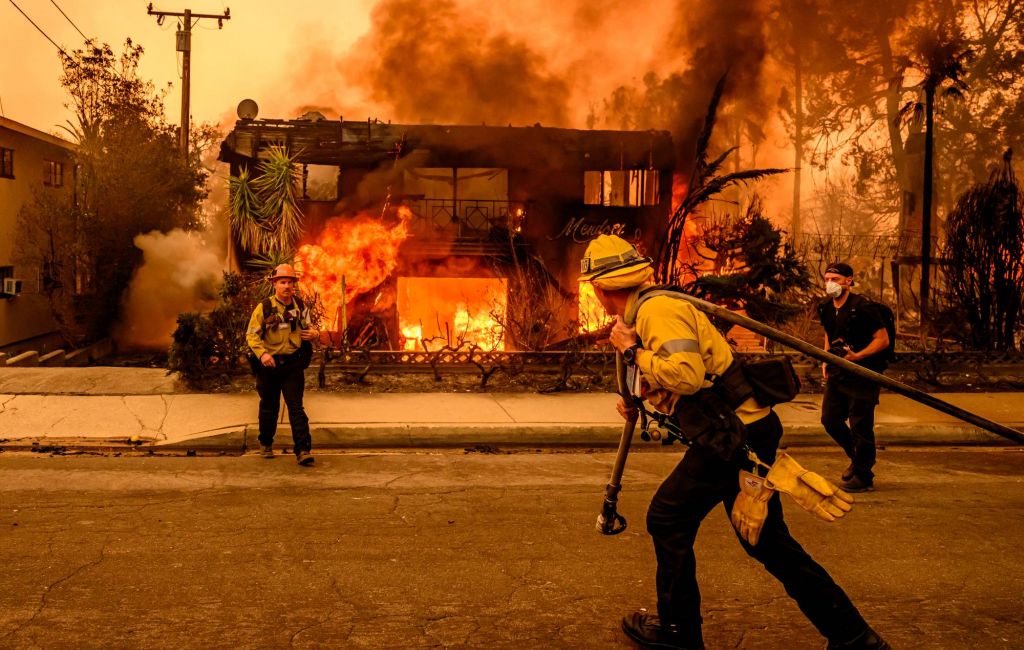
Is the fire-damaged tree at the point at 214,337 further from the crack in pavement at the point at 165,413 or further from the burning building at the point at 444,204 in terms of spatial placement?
the burning building at the point at 444,204

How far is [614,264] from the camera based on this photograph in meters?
4.02

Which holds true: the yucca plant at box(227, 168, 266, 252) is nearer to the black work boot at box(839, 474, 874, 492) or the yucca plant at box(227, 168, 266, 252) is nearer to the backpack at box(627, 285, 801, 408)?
the black work boot at box(839, 474, 874, 492)

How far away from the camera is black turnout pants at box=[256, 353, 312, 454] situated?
7.71 metres

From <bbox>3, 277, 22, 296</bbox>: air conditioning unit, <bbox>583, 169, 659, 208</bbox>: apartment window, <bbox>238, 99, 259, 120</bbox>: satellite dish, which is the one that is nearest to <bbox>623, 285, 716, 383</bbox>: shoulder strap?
<bbox>583, 169, 659, 208</bbox>: apartment window

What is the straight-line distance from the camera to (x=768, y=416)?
4016mm

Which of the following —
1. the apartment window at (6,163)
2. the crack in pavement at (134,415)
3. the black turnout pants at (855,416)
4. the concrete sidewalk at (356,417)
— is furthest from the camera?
the apartment window at (6,163)

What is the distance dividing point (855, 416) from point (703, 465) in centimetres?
371

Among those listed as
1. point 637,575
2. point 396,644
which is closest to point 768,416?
point 637,575

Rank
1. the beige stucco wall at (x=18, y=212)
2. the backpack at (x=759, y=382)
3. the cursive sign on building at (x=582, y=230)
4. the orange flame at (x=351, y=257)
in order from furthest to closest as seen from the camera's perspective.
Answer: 1. the beige stucco wall at (x=18, y=212)
2. the cursive sign on building at (x=582, y=230)
3. the orange flame at (x=351, y=257)
4. the backpack at (x=759, y=382)

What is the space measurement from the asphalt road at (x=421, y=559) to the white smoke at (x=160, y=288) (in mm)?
15361

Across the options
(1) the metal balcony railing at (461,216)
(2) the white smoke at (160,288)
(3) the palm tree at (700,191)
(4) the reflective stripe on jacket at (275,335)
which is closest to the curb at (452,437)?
(4) the reflective stripe on jacket at (275,335)

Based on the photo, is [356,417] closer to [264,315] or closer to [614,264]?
[264,315]

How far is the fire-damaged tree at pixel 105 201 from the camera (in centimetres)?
2067

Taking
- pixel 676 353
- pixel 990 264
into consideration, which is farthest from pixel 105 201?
pixel 676 353
